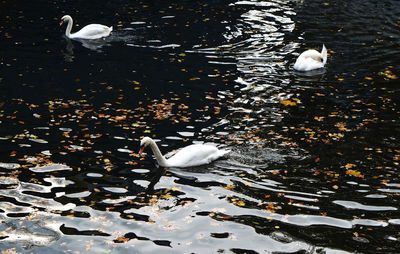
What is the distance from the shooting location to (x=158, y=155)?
11930 mm

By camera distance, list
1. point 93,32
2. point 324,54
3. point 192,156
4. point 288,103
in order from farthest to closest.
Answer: point 93,32, point 324,54, point 288,103, point 192,156

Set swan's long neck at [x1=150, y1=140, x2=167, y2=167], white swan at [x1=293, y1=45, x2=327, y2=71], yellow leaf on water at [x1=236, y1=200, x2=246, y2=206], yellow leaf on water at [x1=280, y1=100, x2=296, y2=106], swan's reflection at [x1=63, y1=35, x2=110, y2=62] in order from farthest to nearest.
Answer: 1. swan's reflection at [x1=63, y1=35, x2=110, y2=62]
2. white swan at [x1=293, y1=45, x2=327, y2=71]
3. yellow leaf on water at [x1=280, y1=100, x2=296, y2=106]
4. swan's long neck at [x1=150, y1=140, x2=167, y2=167]
5. yellow leaf on water at [x1=236, y1=200, x2=246, y2=206]

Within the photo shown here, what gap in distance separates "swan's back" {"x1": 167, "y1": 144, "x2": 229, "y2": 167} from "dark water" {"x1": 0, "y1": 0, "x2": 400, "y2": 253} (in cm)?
20

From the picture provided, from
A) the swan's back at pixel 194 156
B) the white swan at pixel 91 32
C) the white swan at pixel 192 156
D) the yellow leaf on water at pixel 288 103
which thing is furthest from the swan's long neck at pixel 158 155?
the white swan at pixel 91 32

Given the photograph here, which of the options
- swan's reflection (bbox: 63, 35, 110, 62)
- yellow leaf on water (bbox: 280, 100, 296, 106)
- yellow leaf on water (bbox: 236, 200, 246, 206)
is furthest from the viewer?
swan's reflection (bbox: 63, 35, 110, 62)

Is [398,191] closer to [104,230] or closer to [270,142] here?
[270,142]

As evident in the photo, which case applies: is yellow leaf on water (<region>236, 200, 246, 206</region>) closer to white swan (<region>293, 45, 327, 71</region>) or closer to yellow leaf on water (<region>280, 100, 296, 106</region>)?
yellow leaf on water (<region>280, 100, 296, 106</region>)

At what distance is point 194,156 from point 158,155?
802mm

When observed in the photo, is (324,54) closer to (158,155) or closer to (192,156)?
(192,156)

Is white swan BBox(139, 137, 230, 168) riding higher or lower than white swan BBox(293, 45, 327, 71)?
lower

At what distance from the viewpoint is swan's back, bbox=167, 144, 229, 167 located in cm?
1205

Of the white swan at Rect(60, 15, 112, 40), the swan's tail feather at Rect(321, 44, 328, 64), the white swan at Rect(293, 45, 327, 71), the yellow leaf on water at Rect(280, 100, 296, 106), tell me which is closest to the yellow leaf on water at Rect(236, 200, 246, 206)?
the yellow leaf on water at Rect(280, 100, 296, 106)

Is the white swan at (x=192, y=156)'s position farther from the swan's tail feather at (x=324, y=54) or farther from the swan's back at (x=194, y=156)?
the swan's tail feather at (x=324, y=54)

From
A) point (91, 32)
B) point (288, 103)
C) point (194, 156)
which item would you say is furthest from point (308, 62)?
point (91, 32)
